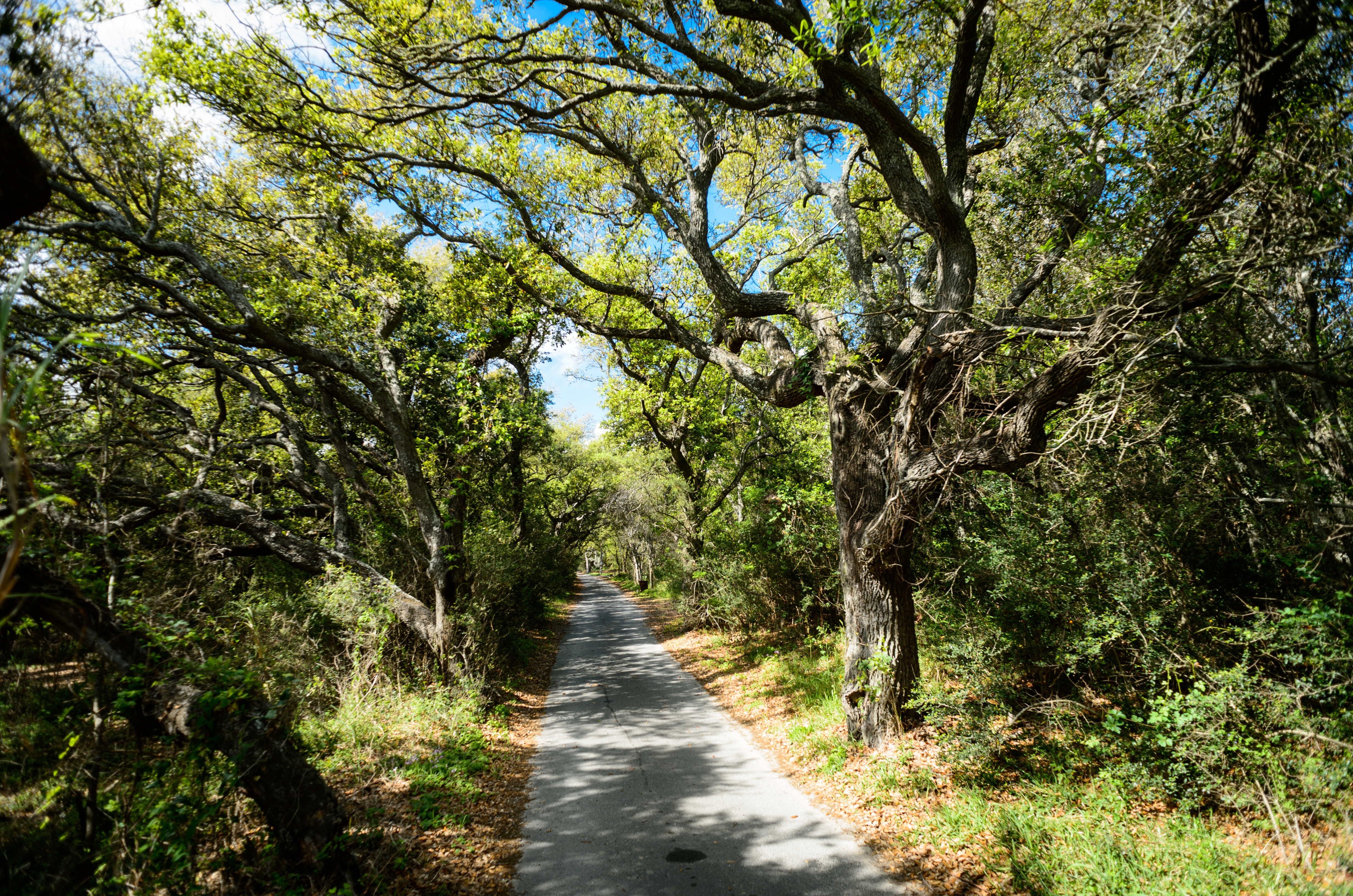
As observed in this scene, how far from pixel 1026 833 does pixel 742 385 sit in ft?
17.4

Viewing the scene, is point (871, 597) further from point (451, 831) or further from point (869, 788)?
point (451, 831)

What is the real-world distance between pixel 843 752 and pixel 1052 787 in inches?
79.3

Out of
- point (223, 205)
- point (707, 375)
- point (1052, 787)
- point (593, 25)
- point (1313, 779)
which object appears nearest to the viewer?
point (1313, 779)

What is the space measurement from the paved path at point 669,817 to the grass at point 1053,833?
0.65 m

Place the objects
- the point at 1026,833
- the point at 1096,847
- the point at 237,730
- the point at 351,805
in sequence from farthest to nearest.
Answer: the point at 351,805 → the point at 1026,833 → the point at 1096,847 → the point at 237,730

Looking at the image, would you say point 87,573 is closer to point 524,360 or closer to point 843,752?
point 843,752

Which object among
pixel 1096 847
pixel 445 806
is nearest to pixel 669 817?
pixel 445 806

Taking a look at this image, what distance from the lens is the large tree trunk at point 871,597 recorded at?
18.9 feet

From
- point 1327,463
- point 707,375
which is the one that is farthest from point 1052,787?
point 707,375

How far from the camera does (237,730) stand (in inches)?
137

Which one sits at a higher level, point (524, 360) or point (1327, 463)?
point (524, 360)

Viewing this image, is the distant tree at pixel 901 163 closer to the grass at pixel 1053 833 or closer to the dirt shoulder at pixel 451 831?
the grass at pixel 1053 833

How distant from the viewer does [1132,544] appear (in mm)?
4770

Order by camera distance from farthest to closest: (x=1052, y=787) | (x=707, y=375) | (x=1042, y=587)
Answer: (x=707, y=375) → (x=1042, y=587) → (x=1052, y=787)
